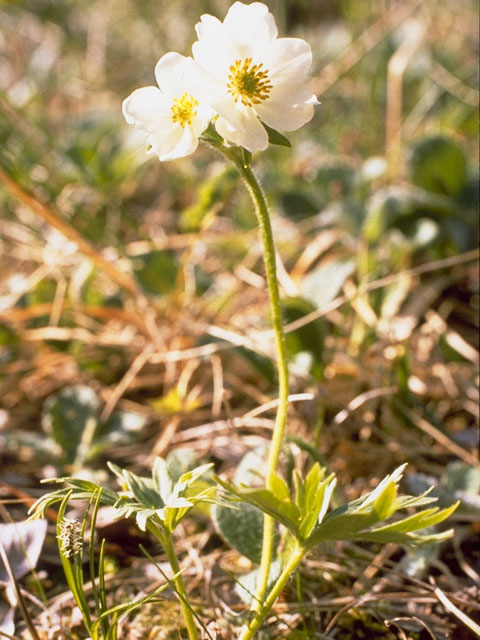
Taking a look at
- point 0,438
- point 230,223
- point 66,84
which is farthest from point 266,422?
point 66,84

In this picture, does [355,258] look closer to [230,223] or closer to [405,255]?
[405,255]

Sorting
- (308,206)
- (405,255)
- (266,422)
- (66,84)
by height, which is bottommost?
(266,422)

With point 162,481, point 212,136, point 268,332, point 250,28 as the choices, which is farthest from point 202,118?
point 268,332

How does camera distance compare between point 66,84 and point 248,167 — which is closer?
point 248,167

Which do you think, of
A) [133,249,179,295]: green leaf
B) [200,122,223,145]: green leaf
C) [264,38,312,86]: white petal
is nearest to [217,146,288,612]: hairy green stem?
[200,122,223,145]: green leaf

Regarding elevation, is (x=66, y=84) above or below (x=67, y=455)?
above

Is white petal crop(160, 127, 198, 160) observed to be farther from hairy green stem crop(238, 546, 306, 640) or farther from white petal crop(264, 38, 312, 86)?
hairy green stem crop(238, 546, 306, 640)

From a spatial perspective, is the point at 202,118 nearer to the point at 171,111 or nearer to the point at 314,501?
the point at 171,111

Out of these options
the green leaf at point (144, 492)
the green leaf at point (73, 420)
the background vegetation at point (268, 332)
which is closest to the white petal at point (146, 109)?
the green leaf at point (144, 492)
